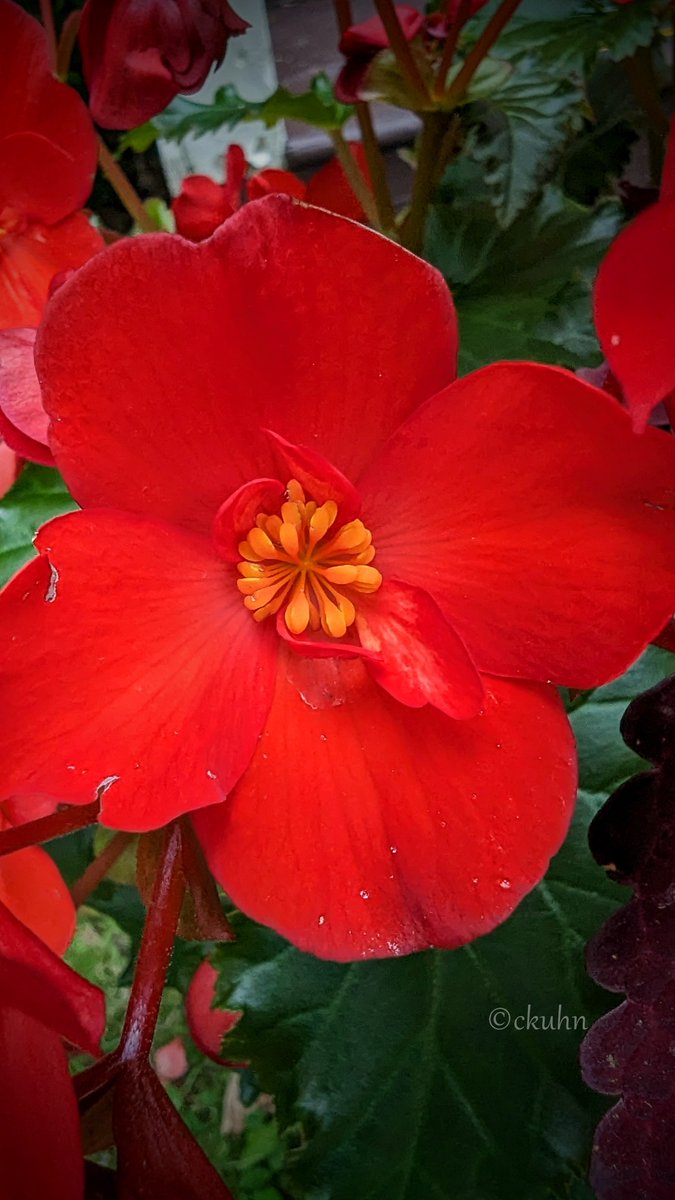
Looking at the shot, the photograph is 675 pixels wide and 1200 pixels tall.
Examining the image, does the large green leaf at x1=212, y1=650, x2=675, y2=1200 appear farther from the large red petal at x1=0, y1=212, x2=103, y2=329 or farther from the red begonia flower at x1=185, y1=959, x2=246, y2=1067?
the large red petal at x1=0, y1=212, x2=103, y2=329

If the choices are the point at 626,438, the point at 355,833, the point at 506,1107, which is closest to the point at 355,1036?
the point at 506,1107

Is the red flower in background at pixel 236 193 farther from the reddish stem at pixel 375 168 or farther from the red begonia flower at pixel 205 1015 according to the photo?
the red begonia flower at pixel 205 1015

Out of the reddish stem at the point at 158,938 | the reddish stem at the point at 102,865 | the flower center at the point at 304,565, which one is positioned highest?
the flower center at the point at 304,565

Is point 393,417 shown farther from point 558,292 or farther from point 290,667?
point 558,292

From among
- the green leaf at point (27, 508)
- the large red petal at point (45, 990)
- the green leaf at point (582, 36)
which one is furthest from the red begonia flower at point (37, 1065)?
the green leaf at point (582, 36)


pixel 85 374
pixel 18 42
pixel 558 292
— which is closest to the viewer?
pixel 85 374
